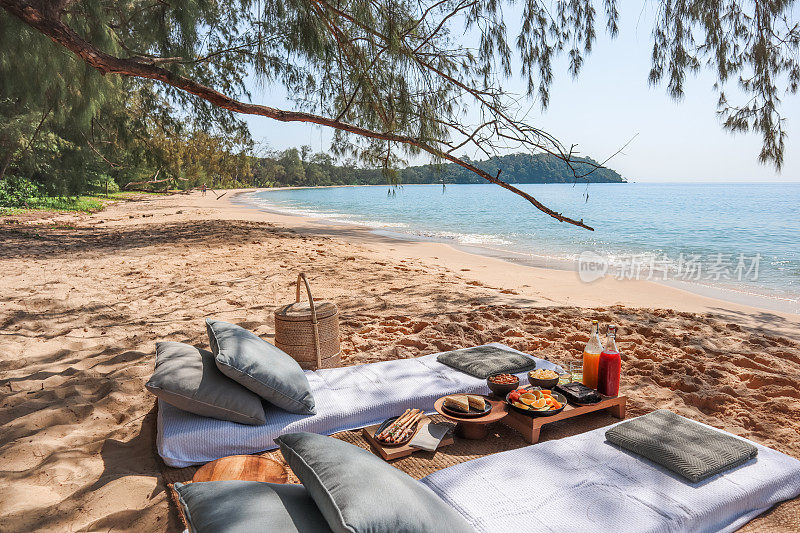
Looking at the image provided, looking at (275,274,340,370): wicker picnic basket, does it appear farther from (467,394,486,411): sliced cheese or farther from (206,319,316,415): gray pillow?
(467,394,486,411): sliced cheese

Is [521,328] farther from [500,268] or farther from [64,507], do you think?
[500,268]

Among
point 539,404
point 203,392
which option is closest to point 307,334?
point 203,392

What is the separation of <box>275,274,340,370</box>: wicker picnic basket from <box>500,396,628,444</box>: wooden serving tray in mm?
1099

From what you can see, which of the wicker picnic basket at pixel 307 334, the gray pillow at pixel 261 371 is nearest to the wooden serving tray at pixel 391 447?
the gray pillow at pixel 261 371

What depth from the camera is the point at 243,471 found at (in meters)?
1.59

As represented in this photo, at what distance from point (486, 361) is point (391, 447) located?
860mm

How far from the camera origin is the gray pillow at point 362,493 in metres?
0.99

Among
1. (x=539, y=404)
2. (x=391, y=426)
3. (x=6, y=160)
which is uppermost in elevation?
(x=6, y=160)

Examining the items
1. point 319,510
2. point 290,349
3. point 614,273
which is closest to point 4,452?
point 290,349

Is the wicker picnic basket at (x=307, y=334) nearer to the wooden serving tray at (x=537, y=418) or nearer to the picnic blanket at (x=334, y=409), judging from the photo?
the picnic blanket at (x=334, y=409)

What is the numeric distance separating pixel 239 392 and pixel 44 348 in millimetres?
2010

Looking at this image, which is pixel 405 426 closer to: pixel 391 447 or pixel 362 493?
pixel 391 447

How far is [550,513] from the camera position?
55.4 inches

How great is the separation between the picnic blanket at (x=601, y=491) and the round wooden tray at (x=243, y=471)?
1.69ft
